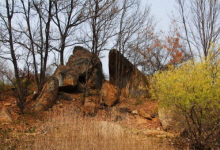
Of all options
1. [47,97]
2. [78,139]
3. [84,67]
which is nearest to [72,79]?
[84,67]

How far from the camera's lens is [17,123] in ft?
28.7

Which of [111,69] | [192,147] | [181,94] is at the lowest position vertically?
[192,147]

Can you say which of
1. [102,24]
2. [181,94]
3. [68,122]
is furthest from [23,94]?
[181,94]

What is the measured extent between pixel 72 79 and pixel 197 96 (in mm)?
8252

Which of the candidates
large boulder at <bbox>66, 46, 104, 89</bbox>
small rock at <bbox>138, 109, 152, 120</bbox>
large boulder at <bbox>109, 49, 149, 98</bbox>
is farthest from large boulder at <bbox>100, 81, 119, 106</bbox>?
large boulder at <bbox>66, 46, 104, 89</bbox>

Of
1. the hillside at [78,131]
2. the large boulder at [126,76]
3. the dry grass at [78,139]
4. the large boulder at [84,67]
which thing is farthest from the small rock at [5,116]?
the large boulder at [126,76]

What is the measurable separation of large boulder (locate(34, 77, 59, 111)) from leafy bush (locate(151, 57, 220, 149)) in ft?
19.8

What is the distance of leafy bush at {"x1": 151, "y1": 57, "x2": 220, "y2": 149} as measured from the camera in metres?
5.99

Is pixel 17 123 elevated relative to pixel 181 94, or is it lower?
lower

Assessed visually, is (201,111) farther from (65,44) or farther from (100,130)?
(65,44)

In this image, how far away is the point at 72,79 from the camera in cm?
1304

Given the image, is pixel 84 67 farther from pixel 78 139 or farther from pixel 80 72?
pixel 78 139

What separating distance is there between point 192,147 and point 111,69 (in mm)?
8816

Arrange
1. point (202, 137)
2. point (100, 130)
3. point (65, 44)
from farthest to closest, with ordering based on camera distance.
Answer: point (65, 44) → point (100, 130) → point (202, 137)
